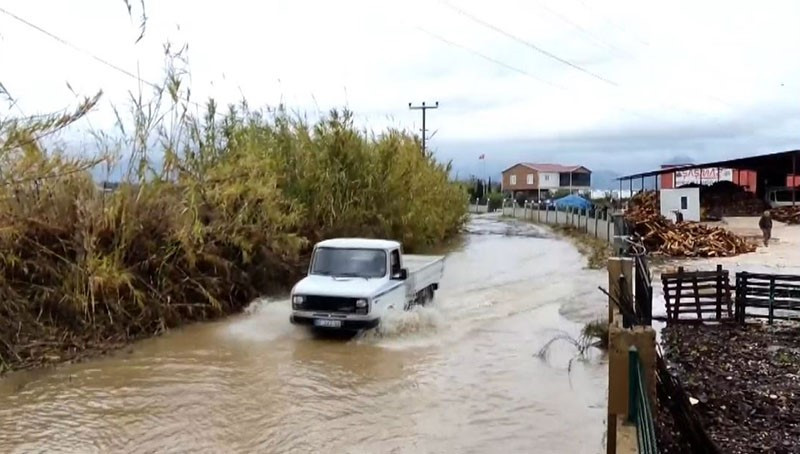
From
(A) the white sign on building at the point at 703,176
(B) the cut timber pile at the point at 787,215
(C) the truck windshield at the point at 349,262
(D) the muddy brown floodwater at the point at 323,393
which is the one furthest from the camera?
(A) the white sign on building at the point at 703,176

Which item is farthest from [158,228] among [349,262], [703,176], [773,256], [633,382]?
[703,176]

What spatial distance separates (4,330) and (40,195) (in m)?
3.02

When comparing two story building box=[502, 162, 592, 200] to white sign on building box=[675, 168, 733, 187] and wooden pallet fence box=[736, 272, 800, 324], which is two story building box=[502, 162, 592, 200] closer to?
white sign on building box=[675, 168, 733, 187]

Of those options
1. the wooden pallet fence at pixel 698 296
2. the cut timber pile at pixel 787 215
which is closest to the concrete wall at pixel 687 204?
the cut timber pile at pixel 787 215

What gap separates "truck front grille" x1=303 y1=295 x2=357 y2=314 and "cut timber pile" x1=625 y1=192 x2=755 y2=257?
1771 centimetres

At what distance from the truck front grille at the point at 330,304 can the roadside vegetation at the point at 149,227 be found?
3.10 meters

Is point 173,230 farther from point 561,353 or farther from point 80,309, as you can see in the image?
Answer: point 561,353

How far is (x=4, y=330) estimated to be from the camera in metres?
12.2

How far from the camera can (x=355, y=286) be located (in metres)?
13.6

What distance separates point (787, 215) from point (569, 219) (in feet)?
39.4

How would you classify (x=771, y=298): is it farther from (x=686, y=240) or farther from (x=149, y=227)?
(x=686, y=240)

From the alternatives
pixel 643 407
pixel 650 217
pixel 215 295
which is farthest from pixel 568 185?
pixel 643 407

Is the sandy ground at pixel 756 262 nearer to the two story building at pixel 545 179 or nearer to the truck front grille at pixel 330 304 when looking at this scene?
the truck front grille at pixel 330 304

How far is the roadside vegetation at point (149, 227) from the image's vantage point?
518 inches
